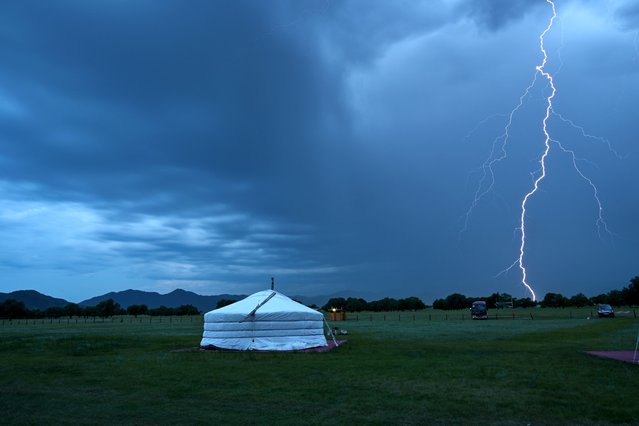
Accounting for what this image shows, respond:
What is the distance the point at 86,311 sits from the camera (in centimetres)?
11156

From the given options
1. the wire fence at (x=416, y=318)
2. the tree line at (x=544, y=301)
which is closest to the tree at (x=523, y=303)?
the tree line at (x=544, y=301)

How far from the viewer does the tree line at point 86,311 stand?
9869 centimetres

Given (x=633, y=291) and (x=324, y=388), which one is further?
(x=633, y=291)

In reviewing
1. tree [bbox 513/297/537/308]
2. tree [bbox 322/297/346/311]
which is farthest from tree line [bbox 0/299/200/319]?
tree [bbox 513/297/537/308]

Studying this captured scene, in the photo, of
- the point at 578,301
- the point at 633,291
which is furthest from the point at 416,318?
the point at 578,301

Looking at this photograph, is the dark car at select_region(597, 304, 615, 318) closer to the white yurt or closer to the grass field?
the grass field

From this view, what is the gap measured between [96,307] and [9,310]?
1916 centimetres

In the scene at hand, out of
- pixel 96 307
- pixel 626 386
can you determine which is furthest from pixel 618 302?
pixel 626 386

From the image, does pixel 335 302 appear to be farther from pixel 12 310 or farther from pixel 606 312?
pixel 606 312

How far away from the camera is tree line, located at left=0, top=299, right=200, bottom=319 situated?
98.7 metres

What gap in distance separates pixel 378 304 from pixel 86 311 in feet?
233

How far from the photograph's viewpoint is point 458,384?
10859mm

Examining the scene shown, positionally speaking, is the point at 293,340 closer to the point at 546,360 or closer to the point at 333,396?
the point at 546,360

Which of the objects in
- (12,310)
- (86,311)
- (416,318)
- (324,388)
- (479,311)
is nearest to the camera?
(324,388)
